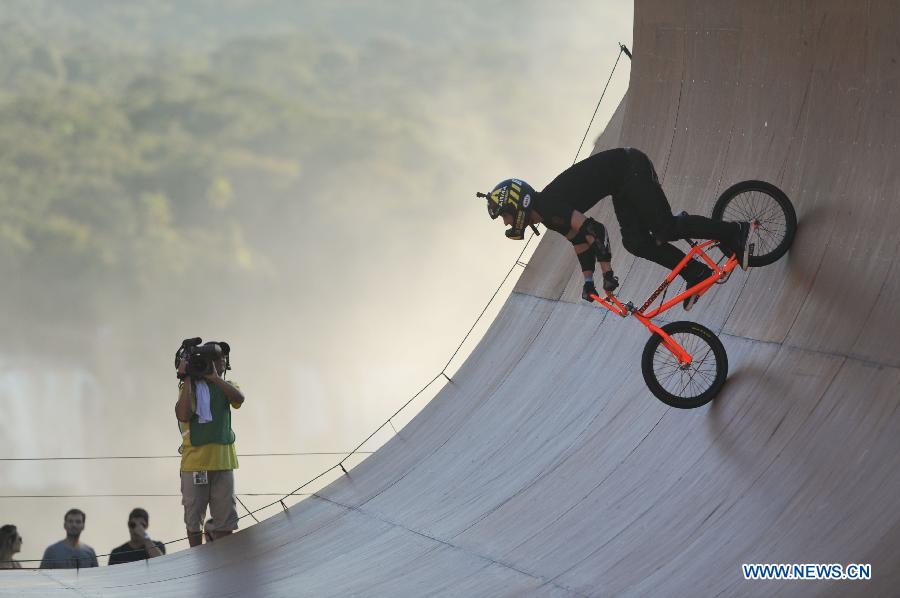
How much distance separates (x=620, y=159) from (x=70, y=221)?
Result: 38.7 meters

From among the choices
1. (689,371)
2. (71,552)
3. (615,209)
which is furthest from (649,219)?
(71,552)

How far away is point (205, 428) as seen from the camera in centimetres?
859

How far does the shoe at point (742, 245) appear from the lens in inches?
273

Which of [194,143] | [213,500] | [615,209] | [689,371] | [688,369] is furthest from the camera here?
[194,143]

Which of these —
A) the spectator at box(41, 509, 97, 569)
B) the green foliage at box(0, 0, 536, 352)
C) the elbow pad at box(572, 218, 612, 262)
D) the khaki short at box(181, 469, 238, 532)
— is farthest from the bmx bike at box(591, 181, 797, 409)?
the green foliage at box(0, 0, 536, 352)

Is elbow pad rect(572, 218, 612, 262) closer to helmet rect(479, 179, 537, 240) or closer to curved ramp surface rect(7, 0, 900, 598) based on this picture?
helmet rect(479, 179, 537, 240)

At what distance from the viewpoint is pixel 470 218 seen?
1873 inches

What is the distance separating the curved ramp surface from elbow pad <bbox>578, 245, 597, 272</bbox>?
1165 mm

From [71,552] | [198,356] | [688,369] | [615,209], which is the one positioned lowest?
[688,369]

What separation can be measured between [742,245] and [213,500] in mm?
4435

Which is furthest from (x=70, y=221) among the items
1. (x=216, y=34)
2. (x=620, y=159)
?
(x=620, y=159)

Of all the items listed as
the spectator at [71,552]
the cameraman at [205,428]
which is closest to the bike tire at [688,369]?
the cameraman at [205,428]

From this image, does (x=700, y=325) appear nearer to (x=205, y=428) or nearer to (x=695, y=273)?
(x=695, y=273)

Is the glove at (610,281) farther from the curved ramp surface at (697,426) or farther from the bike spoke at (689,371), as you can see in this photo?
the curved ramp surface at (697,426)
